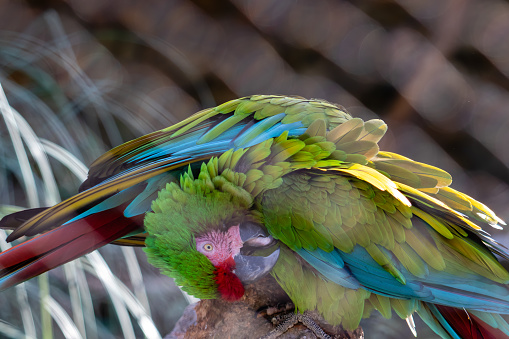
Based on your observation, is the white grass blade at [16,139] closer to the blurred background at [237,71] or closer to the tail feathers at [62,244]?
the blurred background at [237,71]

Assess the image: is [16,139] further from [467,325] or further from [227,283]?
[467,325]

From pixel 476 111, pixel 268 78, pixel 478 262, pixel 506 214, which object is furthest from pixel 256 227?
pixel 506 214

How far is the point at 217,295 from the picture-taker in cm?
60

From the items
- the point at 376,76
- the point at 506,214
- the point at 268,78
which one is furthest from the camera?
the point at 506,214

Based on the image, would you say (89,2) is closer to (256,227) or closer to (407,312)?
(256,227)

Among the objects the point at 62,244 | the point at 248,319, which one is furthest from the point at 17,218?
the point at 248,319

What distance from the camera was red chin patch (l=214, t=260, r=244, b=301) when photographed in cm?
59

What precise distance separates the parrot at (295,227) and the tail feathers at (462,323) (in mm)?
33

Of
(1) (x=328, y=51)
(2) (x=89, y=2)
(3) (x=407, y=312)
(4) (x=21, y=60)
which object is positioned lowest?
(4) (x=21, y=60)

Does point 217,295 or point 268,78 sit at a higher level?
point 268,78

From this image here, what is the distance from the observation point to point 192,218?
578 millimetres

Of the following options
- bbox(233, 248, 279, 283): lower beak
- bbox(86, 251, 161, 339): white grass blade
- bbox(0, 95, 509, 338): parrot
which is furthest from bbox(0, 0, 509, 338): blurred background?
bbox(233, 248, 279, 283): lower beak

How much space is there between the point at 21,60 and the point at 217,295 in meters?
0.56

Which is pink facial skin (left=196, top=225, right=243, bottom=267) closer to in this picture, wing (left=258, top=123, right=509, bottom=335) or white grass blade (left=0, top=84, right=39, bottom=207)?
wing (left=258, top=123, right=509, bottom=335)
